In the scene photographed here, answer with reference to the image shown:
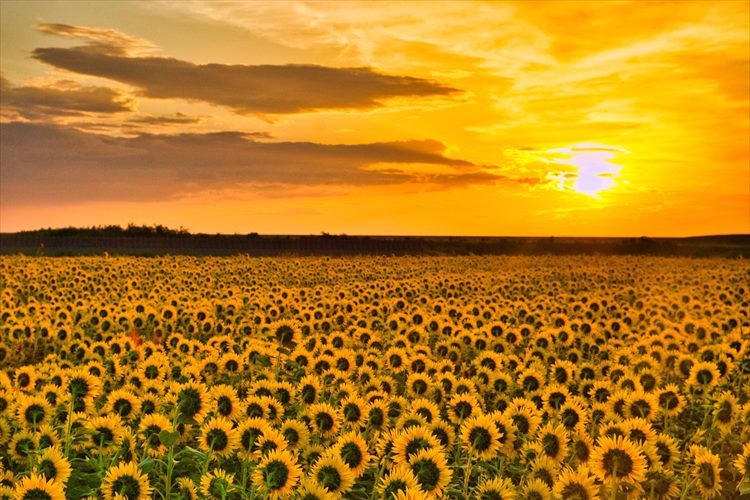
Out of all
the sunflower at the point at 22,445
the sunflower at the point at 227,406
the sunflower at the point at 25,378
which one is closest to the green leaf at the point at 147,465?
the sunflower at the point at 227,406

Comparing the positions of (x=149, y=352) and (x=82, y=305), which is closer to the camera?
(x=149, y=352)

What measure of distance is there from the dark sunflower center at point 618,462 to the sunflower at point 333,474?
69.8 inches

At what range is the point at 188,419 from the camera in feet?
23.6

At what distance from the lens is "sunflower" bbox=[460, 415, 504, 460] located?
21.9ft

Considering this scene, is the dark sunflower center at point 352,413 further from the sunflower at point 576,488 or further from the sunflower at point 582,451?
the sunflower at point 576,488

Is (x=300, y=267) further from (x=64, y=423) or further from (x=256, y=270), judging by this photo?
(x=64, y=423)

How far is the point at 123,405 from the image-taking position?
7570 mm

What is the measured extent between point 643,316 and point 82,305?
1204cm

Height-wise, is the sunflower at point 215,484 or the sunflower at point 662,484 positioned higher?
the sunflower at point 215,484

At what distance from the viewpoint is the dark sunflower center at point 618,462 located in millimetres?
6035

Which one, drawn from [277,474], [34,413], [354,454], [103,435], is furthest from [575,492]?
[34,413]

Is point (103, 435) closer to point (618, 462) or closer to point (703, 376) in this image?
point (618, 462)

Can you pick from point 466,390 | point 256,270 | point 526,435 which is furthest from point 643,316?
point 256,270

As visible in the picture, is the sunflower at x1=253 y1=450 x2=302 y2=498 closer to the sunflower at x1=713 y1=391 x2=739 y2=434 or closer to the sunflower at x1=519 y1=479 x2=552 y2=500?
the sunflower at x1=519 y1=479 x2=552 y2=500
